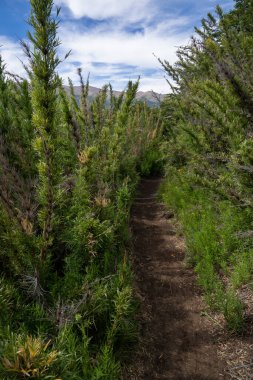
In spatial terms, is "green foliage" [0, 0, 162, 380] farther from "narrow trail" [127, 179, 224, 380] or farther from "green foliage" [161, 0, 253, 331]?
"green foliage" [161, 0, 253, 331]

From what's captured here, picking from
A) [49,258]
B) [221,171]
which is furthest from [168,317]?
[221,171]

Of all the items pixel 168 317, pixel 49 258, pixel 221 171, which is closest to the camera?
pixel 49 258

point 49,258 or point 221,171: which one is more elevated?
point 221,171

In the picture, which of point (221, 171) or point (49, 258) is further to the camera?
point (221, 171)

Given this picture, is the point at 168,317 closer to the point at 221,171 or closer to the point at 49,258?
the point at 49,258

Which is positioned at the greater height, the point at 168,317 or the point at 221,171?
the point at 221,171

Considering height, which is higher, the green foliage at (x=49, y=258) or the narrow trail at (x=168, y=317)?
the green foliage at (x=49, y=258)

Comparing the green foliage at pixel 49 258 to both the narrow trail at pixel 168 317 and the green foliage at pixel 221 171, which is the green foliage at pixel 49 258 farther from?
the green foliage at pixel 221 171

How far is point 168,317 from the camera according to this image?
3.82 meters

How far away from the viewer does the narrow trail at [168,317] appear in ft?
10.1

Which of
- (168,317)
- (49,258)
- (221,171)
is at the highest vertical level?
(221,171)

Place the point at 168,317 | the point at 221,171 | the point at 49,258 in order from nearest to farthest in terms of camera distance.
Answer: the point at 49,258 → the point at 168,317 → the point at 221,171

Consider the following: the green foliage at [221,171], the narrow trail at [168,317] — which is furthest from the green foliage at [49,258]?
the green foliage at [221,171]

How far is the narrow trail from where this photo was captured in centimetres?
306
